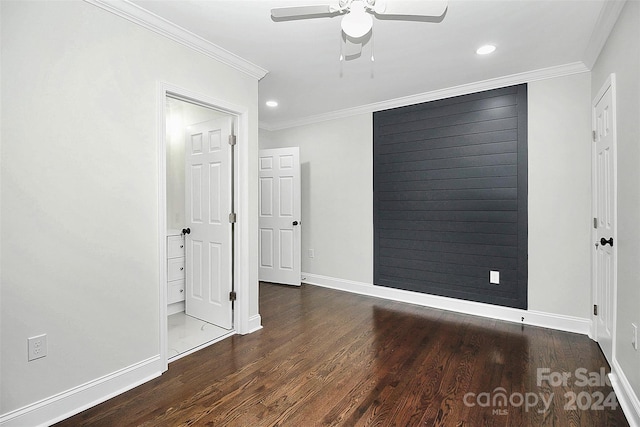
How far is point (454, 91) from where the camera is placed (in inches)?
147

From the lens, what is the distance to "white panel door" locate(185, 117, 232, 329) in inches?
124

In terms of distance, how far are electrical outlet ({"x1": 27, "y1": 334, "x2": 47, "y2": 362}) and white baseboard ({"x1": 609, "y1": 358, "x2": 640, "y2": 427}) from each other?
10.8 ft

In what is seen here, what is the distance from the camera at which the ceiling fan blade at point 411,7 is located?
1644mm

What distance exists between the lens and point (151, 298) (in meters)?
2.35

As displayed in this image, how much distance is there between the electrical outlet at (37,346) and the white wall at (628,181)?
3.30 metres

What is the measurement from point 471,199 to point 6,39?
3.95 metres

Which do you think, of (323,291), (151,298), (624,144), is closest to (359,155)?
(323,291)

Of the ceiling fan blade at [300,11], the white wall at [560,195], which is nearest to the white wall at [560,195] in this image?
→ the white wall at [560,195]

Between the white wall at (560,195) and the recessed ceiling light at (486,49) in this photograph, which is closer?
the recessed ceiling light at (486,49)

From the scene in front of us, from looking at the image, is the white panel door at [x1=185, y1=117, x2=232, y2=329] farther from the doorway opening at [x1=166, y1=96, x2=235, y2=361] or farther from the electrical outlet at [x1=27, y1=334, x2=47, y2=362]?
the electrical outlet at [x1=27, y1=334, x2=47, y2=362]

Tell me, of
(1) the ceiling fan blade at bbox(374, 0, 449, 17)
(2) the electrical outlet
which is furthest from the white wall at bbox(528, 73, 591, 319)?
(2) the electrical outlet

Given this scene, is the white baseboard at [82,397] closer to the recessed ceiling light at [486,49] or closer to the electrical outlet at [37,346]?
the electrical outlet at [37,346]

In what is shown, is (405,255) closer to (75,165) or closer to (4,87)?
(75,165)

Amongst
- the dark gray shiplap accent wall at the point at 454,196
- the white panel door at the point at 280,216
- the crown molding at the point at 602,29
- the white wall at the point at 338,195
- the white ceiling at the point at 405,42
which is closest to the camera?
the crown molding at the point at 602,29
